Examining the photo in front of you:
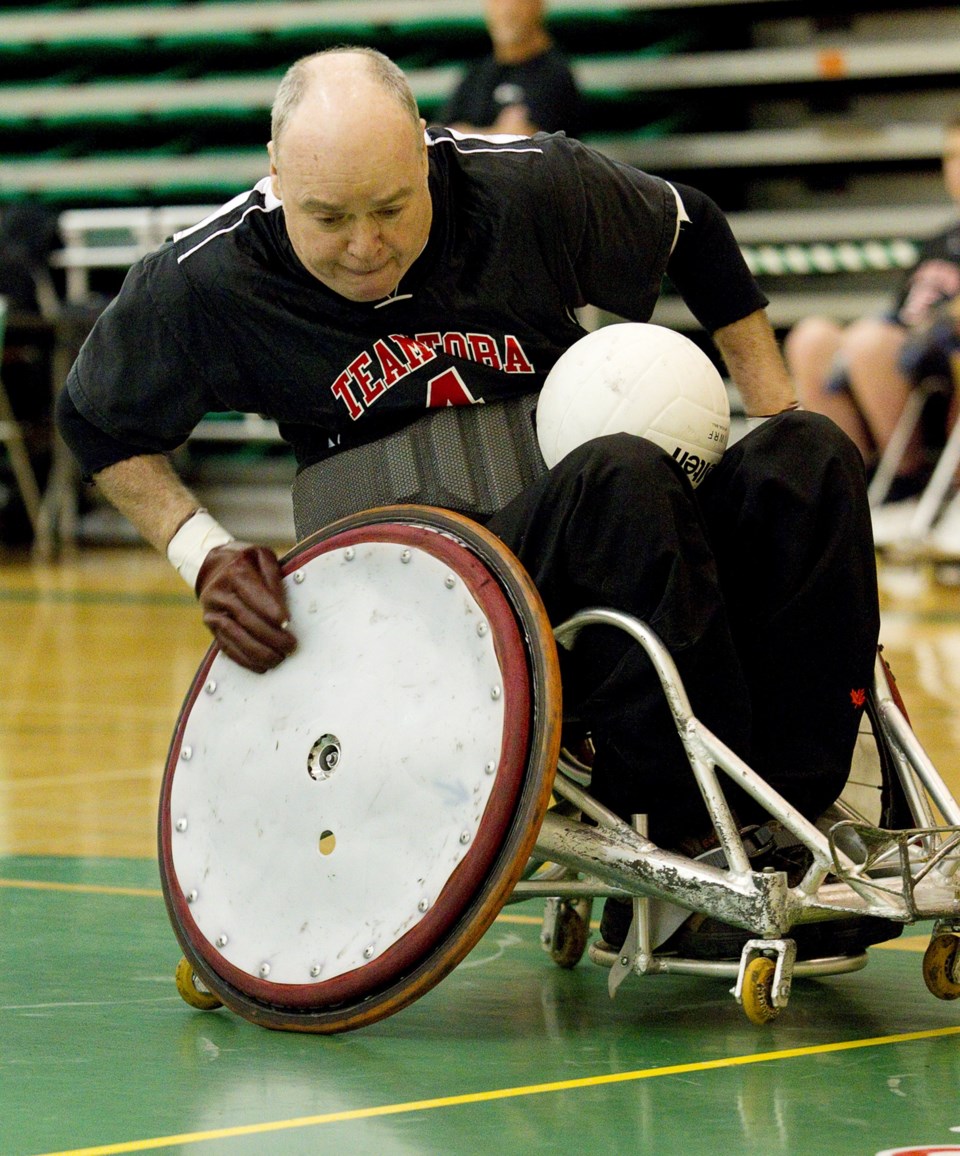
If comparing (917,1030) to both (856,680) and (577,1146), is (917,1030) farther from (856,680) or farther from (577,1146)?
(577,1146)

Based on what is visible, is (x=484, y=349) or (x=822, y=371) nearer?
(x=484, y=349)

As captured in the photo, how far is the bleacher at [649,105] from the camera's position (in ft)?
35.6

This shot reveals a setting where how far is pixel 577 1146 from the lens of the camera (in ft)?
7.16

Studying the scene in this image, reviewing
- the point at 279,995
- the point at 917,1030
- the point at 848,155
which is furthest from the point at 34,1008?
the point at 848,155

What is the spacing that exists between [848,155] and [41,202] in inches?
180

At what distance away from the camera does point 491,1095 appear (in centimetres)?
239

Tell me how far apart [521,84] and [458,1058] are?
7818 millimetres

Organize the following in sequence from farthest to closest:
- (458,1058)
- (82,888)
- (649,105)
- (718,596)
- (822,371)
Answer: (649,105), (822,371), (82,888), (718,596), (458,1058)

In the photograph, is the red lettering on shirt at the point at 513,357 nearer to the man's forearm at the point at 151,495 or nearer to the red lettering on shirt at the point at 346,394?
the red lettering on shirt at the point at 346,394

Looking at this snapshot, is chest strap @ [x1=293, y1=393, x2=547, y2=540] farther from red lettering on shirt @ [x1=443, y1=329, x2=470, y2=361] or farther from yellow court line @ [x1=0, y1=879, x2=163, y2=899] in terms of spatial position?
yellow court line @ [x1=0, y1=879, x2=163, y2=899]

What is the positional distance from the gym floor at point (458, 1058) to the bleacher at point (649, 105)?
727 centimetres

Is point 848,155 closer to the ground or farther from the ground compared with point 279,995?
farther from the ground

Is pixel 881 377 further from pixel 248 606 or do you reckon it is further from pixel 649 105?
pixel 248 606

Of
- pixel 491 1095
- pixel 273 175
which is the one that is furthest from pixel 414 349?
pixel 491 1095
